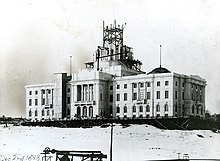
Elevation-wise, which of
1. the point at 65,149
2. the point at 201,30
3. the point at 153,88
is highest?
the point at 201,30

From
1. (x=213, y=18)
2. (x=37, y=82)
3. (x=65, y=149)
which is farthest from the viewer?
(x=37, y=82)

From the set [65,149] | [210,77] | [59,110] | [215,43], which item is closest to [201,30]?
[215,43]

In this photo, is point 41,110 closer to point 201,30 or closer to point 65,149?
point 65,149

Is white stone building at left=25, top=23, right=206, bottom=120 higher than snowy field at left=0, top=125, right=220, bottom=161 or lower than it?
higher

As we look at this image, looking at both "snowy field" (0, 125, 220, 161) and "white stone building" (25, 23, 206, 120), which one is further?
"white stone building" (25, 23, 206, 120)
